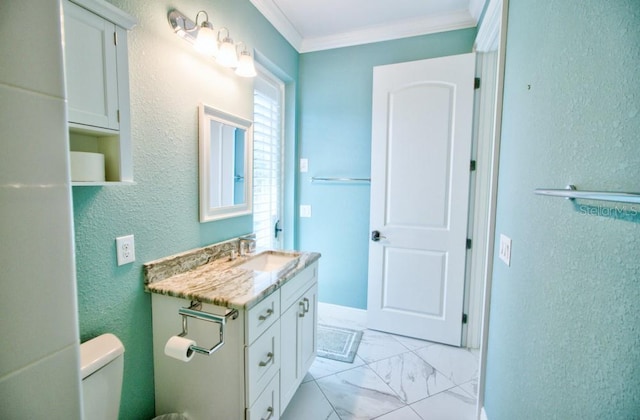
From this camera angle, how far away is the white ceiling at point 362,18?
81.4 inches

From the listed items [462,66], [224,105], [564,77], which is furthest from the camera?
[462,66]

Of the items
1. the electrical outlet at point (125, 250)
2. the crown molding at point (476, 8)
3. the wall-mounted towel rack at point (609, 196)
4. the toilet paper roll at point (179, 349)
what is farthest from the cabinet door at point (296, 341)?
the crown molding at point (476, 8)

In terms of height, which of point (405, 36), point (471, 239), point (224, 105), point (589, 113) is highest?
point (405, 36)

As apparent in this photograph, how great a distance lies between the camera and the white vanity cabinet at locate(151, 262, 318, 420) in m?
1.16

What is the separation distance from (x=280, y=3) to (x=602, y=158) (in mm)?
Answer: 2236

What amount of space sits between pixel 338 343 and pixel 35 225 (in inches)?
89.5

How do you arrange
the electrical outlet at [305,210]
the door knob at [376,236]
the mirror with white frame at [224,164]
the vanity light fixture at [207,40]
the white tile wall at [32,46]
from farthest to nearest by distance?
the electrical outlet at [305,210]
the door knob at [376,236]
the mirror with white frame at [224,164]
the vanity light fixture at [207,40]
the white tile wall at [32,46]

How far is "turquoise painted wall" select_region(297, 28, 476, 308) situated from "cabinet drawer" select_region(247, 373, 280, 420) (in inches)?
54.5

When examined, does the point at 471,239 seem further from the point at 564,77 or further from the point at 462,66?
the point at 564,77

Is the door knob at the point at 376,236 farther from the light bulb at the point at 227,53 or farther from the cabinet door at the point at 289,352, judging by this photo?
the light bulb at the point at 227,53

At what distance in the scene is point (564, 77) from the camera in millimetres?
815

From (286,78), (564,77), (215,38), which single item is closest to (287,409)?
(564,77)

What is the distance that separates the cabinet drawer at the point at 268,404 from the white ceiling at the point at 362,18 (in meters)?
2.37

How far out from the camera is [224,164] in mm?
1759
